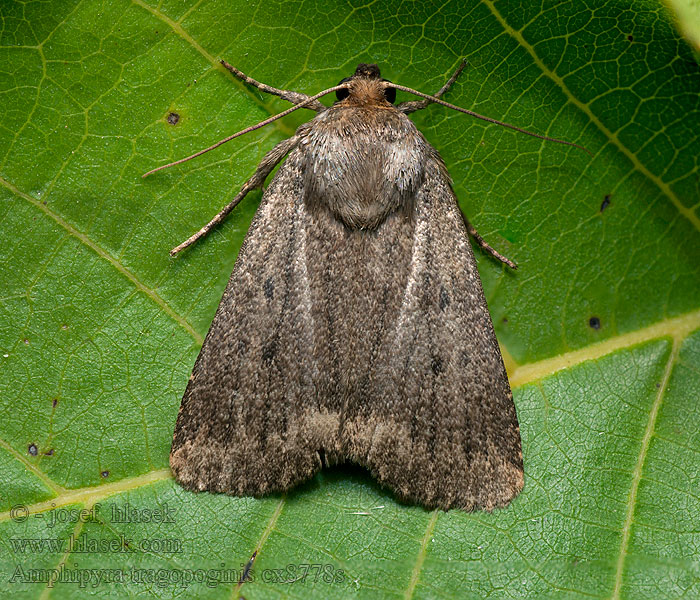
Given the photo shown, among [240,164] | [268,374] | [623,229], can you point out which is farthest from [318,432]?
[623,229]

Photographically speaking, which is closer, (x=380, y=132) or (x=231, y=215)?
(x=380, y=132)

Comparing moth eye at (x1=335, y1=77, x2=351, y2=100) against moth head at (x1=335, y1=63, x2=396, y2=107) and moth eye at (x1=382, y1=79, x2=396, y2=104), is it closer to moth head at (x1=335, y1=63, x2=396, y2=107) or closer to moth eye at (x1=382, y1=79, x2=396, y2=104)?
moth head at (x1=335, y1=63, x2=396, y2=107)

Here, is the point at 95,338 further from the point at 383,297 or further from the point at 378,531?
the point at 378,531

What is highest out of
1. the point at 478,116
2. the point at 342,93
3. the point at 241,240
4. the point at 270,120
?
the point at 478,116

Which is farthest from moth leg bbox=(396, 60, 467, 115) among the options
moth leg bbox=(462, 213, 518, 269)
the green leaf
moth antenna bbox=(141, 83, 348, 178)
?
moth leg bbox=(462, 213, 518, 269)

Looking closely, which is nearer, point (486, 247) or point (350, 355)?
point (350, 355)

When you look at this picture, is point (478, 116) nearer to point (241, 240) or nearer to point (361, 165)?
point (361, 165)

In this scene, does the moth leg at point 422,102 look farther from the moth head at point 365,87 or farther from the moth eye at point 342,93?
the moth eye at point 342,93

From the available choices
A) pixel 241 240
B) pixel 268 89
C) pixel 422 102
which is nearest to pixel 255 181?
pixel 241 240
